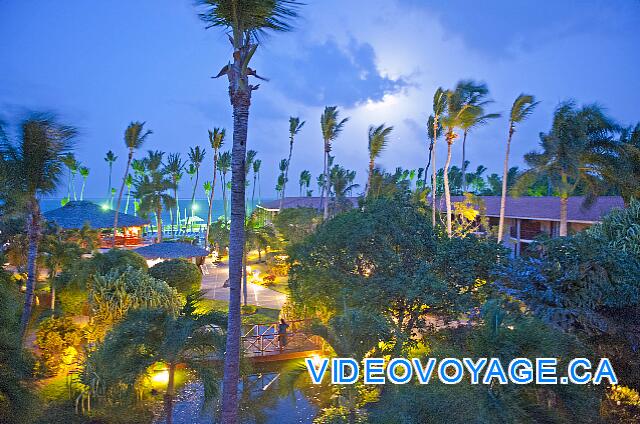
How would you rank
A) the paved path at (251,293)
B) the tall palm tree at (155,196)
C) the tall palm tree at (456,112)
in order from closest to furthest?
1. the paved path at (251,293)
2. the tall palm tree at (456,112)
3. the tall palm tree at (155,196)

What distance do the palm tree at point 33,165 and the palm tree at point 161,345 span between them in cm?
431

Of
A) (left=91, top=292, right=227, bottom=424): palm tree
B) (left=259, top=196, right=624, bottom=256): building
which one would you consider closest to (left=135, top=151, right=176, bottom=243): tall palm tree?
(left=259, top=196, right=624, bottom=256): building

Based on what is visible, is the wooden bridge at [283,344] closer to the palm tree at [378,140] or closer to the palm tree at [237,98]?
the palm tree at [237,98]

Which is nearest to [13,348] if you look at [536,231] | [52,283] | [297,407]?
[297,407]

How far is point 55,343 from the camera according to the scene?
1323 centimetres

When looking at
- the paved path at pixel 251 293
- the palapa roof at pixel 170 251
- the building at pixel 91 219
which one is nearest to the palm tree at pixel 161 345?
the paved path at pixel 251 293

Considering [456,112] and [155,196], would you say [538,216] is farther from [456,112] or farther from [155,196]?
[155,196]

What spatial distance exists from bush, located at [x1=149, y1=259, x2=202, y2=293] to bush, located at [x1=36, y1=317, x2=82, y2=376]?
6.90 metres

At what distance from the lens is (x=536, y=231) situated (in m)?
31.6

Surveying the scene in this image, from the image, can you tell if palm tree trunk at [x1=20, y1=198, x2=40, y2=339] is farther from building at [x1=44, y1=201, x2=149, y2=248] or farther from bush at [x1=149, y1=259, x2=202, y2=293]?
building at [x1=44, y1=201, x2=149, y2=248]

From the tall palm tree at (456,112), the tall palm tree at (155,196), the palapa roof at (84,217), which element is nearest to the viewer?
the tall palm tree at (456,112)

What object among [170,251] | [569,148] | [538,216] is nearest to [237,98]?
[569,148]

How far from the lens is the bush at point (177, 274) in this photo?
2064 centimetres

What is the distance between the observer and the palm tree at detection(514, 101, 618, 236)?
1864 centimetres
